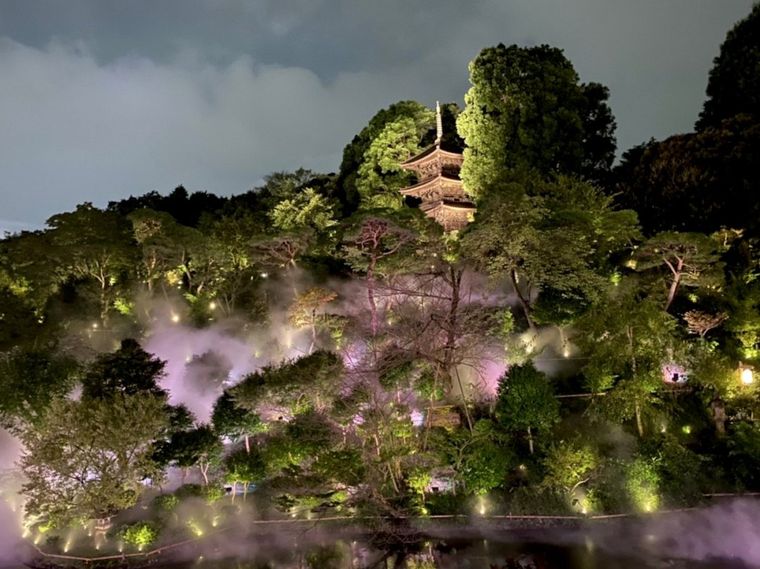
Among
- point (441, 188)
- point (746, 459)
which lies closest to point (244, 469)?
point (746, 459)

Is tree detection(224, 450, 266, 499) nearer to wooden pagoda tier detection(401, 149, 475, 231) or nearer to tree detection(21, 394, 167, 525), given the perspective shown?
tree detection(21, 394, 167, 525)

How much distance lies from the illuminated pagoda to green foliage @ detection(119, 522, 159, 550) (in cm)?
1868

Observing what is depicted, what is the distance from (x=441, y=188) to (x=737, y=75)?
13.6 m

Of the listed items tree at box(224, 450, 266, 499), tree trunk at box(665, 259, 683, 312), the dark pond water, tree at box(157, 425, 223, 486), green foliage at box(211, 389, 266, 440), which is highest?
tree trunk at box(665, 259, 683, 312)

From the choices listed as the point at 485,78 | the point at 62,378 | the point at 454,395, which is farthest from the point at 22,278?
the point at 485,78

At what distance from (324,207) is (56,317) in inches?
586

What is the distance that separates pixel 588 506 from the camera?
13539 mm

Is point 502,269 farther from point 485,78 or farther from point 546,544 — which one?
point 485,78

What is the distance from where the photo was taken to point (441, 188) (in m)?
28.0

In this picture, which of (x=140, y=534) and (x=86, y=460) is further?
(x=140, y=534)

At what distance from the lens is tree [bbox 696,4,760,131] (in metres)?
19.7

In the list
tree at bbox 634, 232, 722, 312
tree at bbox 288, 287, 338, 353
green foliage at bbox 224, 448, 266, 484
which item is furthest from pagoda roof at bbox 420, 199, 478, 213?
green foliage at bbox 224, 448, 266, 484

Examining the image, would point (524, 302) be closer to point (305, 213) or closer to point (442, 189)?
point (442, 189)


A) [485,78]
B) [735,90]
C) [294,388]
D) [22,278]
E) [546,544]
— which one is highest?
[485,78]
